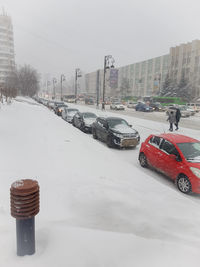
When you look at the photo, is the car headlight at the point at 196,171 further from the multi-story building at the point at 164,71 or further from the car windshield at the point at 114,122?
the multi-story building at the point at 164,71

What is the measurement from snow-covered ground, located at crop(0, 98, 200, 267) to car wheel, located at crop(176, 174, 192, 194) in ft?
0.82

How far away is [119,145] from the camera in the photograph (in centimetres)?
1020

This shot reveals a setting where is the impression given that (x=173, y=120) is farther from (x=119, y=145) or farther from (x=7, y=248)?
(x=7, y=248)

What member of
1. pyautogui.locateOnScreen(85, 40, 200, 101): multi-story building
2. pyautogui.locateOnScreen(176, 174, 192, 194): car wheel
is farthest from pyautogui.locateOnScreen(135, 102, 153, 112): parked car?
pyautogui.locateOnScreen(176, 174, 192, 194): car wheel

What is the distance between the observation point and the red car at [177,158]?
5.52 metres

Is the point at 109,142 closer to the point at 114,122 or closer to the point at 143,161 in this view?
the point at 114,122

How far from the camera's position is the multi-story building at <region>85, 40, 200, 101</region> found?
7281 cm

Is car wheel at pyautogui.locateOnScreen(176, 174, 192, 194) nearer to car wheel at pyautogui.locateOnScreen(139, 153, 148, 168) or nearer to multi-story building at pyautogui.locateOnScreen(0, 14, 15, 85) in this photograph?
car wheel at pyautogui.locateOnScreen(139, 153, 148, 168)

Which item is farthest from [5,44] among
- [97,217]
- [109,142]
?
[97,217]

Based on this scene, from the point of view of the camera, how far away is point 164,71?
3565 inches

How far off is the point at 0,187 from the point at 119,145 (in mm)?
6912

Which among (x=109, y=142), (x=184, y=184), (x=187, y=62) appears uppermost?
(x=187, y=62)

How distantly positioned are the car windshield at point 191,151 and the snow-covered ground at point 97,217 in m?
1.11

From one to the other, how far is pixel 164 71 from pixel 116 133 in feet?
295
